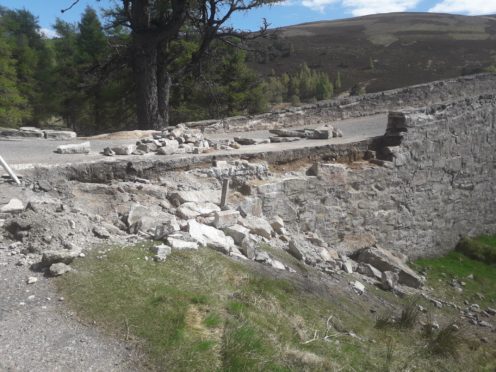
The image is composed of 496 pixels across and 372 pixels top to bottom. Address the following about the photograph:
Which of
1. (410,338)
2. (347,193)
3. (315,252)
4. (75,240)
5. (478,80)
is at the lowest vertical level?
(410,338)

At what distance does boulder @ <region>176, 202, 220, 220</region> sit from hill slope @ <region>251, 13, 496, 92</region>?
104 ft

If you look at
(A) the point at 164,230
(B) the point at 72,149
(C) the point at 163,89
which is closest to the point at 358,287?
(A) the point at 164,230

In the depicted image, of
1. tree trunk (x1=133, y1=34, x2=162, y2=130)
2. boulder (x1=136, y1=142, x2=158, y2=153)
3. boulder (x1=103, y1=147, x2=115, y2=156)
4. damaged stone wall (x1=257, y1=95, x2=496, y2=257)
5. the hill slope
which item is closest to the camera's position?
boulder (x1=103, y1=147, x2=115, y2=156)

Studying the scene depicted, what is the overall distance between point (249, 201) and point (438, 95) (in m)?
8.66

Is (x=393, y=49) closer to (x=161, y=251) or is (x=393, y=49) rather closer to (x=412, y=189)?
(x=412, y=189)

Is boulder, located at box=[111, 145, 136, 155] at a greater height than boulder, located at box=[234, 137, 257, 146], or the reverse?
boulder, located at box=[111, 145, 136, 155]

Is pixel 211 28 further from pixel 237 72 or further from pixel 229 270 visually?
pixel 229 270

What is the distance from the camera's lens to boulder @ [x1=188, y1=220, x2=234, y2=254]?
16.8 ft

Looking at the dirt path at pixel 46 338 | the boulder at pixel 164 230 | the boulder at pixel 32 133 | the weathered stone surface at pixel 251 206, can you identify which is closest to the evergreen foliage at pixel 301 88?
the boulder at pixel 32 133

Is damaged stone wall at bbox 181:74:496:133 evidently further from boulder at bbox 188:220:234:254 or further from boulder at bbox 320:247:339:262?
boulder at bbox 188:220:234:254

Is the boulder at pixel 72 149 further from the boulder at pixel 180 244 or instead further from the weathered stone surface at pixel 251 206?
the boulder at pixel 180 244

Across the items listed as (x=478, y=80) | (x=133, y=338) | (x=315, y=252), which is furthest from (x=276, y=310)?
(x=478, y=80)

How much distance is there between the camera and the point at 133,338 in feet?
10.7

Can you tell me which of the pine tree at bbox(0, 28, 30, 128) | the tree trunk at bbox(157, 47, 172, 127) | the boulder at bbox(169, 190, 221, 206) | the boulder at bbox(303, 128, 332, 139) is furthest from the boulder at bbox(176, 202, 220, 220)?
the pine tree at bbox(0, 28, 30, 128)
